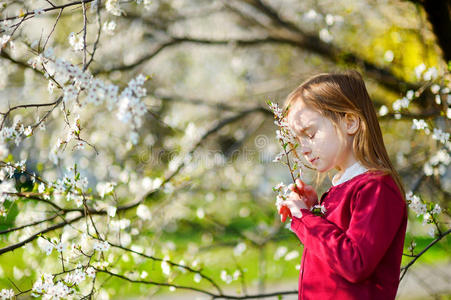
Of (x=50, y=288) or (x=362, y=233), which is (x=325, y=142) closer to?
(x=362, y=233)

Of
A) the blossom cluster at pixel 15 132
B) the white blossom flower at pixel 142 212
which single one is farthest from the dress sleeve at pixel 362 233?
the white blossom flower at pixel 142 212

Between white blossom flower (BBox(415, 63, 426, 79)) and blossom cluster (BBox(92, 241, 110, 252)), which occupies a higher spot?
white blossom flower (BBox(415, 63, 426, 79))

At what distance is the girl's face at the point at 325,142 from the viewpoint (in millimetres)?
1604

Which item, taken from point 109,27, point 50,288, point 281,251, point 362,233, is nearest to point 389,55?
point 281,251

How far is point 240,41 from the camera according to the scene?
4.81 metres

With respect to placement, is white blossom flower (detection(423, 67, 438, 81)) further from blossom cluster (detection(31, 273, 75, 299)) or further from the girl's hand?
blossom cluster (detection(31, 273, 75, 299))

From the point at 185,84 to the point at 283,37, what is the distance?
344cm

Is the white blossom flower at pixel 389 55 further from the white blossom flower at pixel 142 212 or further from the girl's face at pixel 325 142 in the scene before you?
the girl's face at pixel 325 142

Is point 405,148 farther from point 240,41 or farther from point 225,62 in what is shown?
point 225,62

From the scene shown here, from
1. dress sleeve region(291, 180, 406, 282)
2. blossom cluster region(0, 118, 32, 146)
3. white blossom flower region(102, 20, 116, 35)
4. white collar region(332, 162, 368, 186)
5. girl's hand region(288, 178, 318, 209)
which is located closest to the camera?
dress sleeve region(291, 180, 406, 282)

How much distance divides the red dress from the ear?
0.58ft

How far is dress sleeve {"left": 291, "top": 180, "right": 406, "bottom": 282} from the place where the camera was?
1.37m

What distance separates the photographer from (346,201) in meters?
1.50

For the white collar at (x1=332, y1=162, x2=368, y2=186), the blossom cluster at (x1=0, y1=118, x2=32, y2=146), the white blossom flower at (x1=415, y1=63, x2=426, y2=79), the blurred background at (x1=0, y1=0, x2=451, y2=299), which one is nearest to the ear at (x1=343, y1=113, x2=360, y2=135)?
the white collar at (x1=332, y1=162, x2=368, y2=186)
